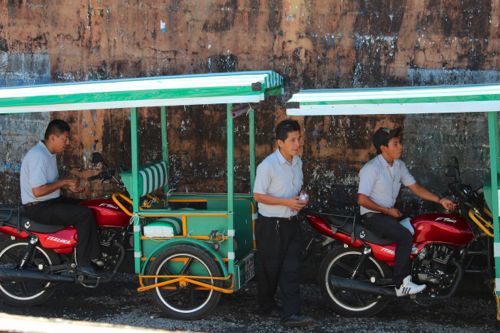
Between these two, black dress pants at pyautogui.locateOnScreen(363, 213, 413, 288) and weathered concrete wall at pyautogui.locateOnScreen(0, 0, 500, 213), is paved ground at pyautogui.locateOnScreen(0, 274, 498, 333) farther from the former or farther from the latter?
weathered concrete wall at pyautogui.locateOnScreen(0, 0, 500, 213)

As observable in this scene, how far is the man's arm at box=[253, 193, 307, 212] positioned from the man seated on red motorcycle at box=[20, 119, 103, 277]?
5.18 feet

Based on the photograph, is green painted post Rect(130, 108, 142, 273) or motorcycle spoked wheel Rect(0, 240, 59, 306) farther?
motorcycle spoked wheel Rect(0, 240, 59, 306)

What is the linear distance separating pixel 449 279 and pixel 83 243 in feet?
10.4

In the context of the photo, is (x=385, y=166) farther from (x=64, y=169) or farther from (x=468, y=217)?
(x=64, y=169)

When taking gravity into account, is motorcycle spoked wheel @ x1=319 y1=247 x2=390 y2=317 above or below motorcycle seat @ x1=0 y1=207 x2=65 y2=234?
below

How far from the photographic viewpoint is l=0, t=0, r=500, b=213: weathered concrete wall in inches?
295

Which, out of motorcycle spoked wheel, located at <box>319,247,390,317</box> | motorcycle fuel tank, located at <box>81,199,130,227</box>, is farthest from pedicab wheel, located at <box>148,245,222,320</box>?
motorcycle spoked wheel, located at <box>319,247,390,317</box>

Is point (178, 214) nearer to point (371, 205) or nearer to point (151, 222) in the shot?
point (151, 222)

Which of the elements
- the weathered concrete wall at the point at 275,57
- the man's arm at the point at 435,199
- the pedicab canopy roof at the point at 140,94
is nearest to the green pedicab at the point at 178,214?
the pedicab canopy roof at the point at 140,94

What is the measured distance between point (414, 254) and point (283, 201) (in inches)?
48.2

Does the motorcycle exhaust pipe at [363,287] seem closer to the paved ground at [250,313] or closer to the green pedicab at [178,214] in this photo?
the paved ground at [250,313]

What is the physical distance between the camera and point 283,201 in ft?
20.5

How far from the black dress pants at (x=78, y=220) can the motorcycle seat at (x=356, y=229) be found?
2.08 m

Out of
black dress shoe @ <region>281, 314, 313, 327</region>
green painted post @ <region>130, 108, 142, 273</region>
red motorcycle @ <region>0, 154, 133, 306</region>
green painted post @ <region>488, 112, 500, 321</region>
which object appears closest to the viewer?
green painted post @ <region>488, 112, 500, 321</region>
